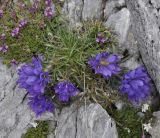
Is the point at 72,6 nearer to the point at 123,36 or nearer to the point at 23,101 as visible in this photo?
the point at 123,36

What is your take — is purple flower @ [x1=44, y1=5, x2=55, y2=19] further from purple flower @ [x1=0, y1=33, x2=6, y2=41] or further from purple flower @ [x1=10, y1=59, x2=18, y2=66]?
purple flower @ [x1=10, y1=59, x2=18, y2=66]

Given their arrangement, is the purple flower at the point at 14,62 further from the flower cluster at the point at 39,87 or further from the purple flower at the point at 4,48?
the flower cluster at the point at 39,87

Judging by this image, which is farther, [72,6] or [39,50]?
[72,6]

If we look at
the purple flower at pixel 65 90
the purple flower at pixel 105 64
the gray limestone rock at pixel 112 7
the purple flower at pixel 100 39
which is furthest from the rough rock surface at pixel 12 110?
the gray limestone rock at pixel 112 7

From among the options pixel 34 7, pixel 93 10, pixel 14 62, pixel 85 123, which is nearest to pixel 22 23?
pixel 34 7

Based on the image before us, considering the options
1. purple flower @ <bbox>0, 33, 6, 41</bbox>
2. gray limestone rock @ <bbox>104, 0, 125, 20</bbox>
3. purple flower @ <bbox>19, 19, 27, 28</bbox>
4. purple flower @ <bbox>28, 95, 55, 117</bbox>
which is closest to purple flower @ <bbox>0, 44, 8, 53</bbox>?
purple flower @ <bbox>0, 33, 6, 41</bbox>

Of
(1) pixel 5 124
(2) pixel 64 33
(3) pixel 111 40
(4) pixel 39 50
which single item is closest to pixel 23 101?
(1) pixel 5 124
